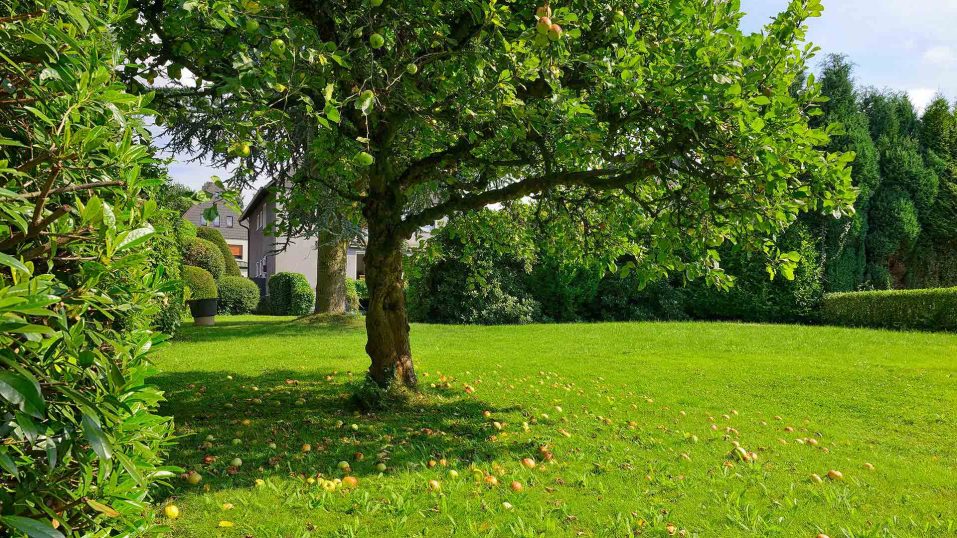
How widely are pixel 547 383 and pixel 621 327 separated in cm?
705

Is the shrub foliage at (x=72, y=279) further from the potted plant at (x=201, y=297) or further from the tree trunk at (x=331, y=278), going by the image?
the potted plant at (x=201, y=297)

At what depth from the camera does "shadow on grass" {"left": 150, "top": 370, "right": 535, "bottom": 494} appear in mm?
4340

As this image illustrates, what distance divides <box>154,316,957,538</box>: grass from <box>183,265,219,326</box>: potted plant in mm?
5322

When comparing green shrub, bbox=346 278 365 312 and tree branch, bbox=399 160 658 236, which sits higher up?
tree branch, bbox=399 160 658 236

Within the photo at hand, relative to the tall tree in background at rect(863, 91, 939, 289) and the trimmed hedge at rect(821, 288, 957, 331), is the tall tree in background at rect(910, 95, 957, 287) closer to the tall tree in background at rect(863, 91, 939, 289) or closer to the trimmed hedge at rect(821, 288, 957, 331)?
the tall tree in background at rect(863, 91, 939, 289)

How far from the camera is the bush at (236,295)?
69.9 ft

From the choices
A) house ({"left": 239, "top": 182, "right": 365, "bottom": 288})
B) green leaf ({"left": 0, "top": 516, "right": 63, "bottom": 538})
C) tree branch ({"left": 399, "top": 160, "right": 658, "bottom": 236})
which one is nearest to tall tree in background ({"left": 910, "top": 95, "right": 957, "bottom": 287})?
tree branch ({"left": 399, "top": 160, "right": 658, "bottom": 236})

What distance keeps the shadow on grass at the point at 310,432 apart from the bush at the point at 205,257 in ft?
47.7

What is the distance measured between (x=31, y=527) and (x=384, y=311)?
4920mm

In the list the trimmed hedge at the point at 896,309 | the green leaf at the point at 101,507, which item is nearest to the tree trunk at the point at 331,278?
the green leaf at the point at 101,507

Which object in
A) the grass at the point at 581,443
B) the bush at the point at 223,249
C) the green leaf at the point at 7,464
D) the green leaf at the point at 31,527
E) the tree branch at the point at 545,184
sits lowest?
the grass at the point at 581,443

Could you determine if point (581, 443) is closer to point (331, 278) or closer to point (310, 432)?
point (310, 432)

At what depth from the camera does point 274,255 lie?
24094 millimetres

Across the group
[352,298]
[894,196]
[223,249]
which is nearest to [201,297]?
[352,298]
